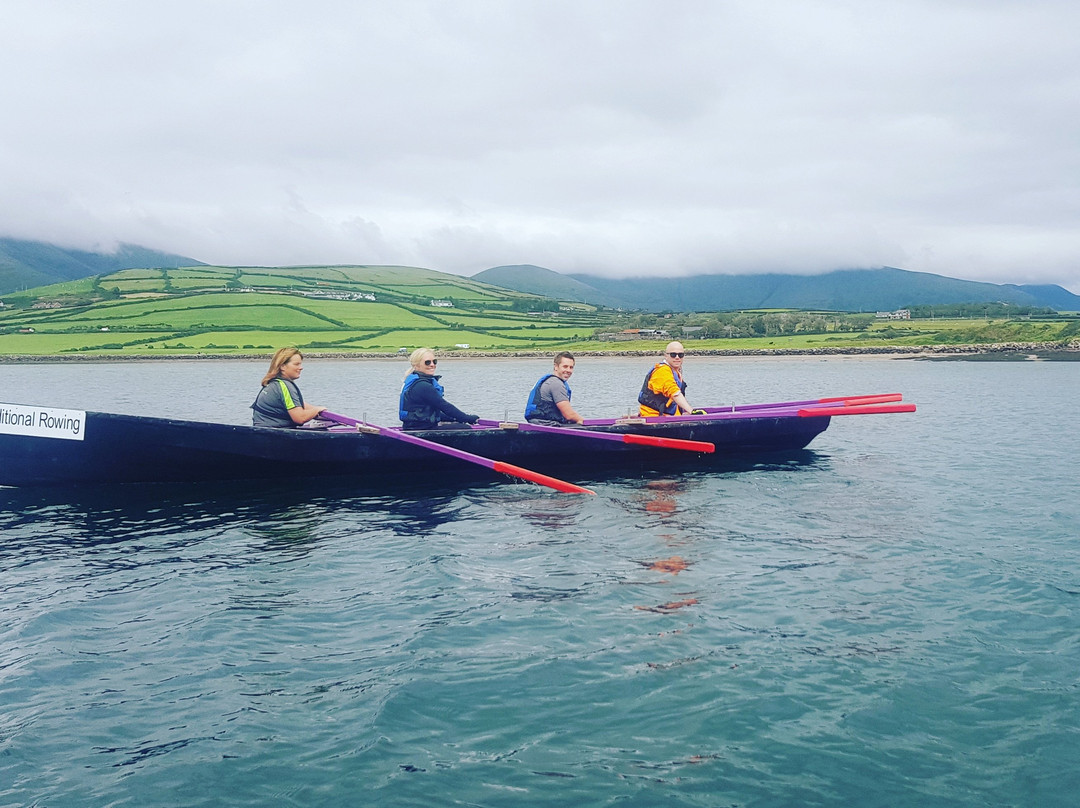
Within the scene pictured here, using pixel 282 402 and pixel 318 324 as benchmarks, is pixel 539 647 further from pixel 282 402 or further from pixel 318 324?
pixel 318 324

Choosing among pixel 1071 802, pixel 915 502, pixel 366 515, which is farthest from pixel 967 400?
pixel 1071 802

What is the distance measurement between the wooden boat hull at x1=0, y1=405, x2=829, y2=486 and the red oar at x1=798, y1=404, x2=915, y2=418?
6.29ft

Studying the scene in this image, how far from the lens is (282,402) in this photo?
14.0 metres

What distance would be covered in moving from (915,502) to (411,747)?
11.0 meters

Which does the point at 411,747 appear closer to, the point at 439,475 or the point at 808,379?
the point at 439,475

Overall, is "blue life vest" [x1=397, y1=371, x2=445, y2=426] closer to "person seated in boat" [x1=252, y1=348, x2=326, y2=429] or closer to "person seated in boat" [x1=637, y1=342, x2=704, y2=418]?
"person seated in boat" [x1=252, y1=348, x2=326, y2=429]

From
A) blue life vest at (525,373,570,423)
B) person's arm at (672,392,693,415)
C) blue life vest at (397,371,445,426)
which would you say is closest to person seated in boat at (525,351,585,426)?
blue life vest at (525,373,570,423)

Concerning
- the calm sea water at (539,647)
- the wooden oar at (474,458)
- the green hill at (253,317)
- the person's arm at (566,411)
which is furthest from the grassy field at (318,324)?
the calm sea water at (539,647)

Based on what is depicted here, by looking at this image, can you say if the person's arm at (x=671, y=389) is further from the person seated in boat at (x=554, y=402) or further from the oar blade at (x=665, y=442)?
the person seated in boat at (x=554, y=402)

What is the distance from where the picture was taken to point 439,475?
15.8m

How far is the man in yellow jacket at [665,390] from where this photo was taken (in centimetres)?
1717

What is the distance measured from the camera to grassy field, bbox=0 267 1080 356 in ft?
268

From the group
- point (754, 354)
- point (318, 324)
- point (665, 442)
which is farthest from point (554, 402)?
point (318, 324)

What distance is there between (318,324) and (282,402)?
8299cm
